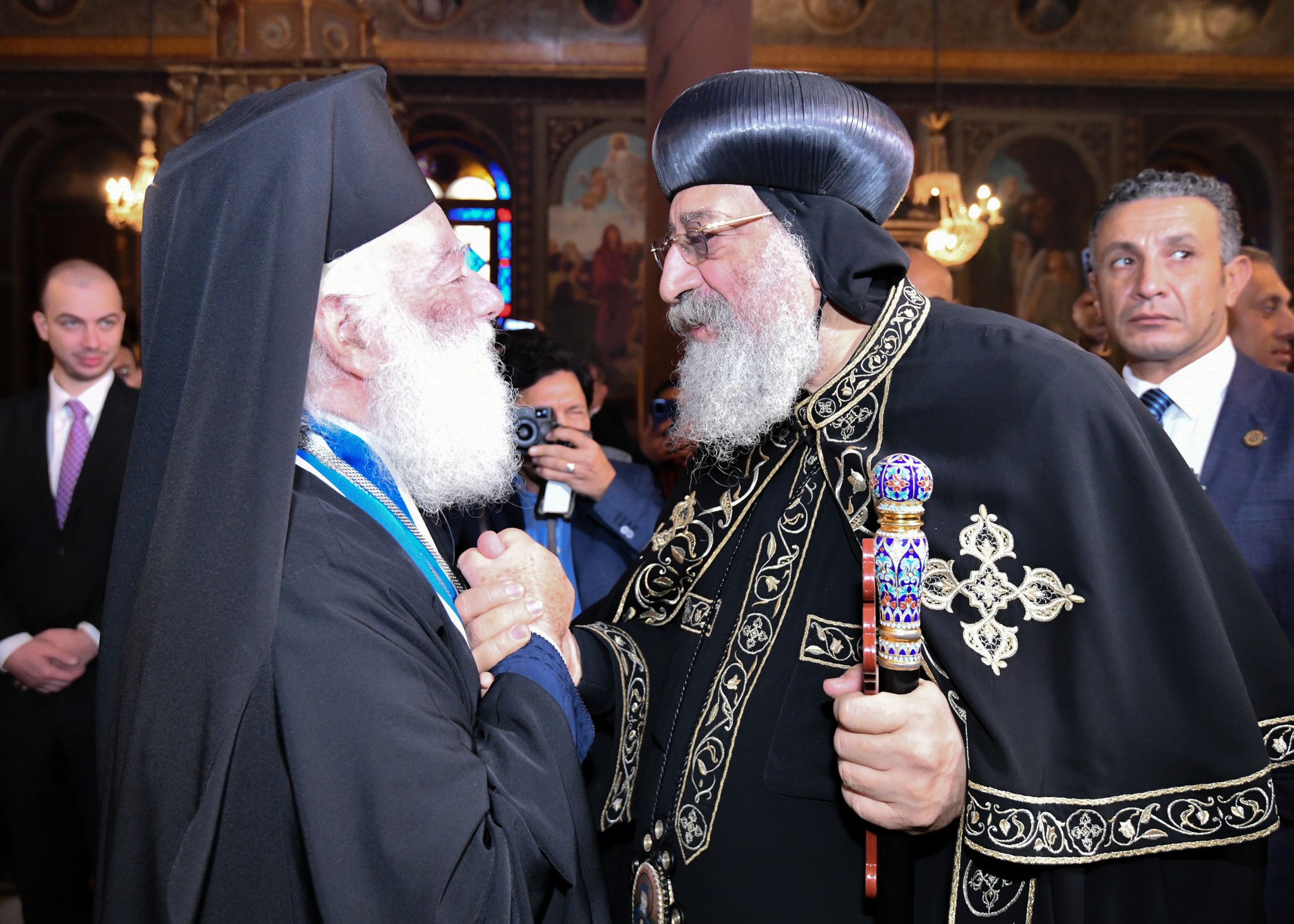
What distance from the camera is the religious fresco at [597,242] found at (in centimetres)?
1308

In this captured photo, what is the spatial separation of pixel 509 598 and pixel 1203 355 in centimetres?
201

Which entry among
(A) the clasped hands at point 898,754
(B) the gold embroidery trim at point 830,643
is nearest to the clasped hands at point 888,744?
(A) the clasped hands at point 898,754

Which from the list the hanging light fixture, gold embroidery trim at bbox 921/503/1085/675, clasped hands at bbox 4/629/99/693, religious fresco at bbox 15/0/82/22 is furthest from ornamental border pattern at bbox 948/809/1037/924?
religious fresco at bbox 15/0/82/22

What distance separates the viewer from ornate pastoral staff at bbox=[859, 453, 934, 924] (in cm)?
126

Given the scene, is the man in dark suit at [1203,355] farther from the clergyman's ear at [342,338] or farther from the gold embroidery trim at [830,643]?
the clergyman's ear at [342,338]

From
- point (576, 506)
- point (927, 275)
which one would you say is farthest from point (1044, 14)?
point (576, 506)

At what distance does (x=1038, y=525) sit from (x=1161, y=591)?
20 cm

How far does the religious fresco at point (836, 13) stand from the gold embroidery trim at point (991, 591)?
40.7 feet

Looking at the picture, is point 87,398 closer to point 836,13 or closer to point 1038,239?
point 836,13

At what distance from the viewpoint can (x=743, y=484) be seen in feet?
6.84

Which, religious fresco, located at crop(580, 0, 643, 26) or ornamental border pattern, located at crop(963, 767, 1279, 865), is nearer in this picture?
ornamental border pattern, located at crop(963, 767, 1279, 865)

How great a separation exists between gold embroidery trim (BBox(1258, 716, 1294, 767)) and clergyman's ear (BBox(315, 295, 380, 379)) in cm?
156

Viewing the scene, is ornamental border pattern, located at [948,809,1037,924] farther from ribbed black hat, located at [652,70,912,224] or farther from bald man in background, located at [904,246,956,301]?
bald man in background, located at [904,246,956,301]

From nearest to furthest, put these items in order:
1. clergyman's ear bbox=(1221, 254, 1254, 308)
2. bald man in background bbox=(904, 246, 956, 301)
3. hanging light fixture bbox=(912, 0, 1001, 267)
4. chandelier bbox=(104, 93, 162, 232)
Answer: clergyman's ear bbox=(1221, 254, 1254, 308)
bald man in background bbox=(904, 246, 956, 301)
chandelier bbox=(104, 93, 162, 232)
hanging light fixture bbox=(912, 0, 1001, 267)
